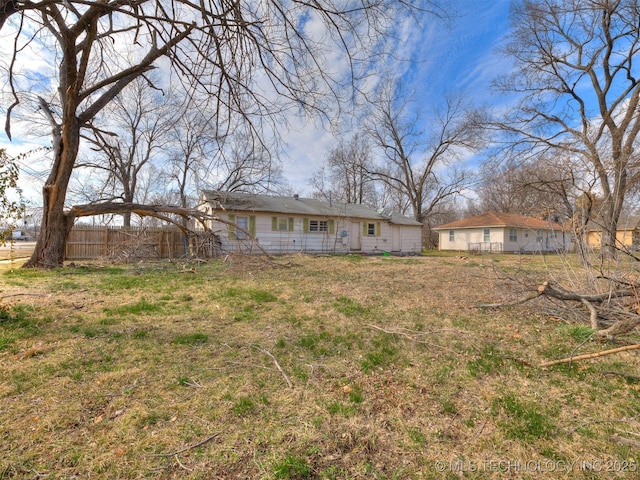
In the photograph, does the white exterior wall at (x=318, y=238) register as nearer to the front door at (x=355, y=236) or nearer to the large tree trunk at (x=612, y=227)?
the front door at (x=355, y=236)

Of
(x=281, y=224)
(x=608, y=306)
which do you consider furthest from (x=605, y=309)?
(x=281, y=224)

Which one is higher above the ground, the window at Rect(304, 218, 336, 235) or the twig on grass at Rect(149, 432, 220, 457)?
the window at Rect(304, 218, 336, 235)

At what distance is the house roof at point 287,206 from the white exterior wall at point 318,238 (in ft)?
1.20

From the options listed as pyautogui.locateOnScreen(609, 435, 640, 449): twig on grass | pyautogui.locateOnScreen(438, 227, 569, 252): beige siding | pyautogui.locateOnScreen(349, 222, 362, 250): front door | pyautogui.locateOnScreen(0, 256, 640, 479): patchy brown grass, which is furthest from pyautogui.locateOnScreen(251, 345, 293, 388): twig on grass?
pyautogui.locateOnScreen(438, 227, 569, 252): beige siding

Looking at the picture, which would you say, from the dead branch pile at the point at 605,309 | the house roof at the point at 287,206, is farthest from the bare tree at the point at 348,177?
the dead branch pile at the point at 605,309

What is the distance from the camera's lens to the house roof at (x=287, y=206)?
56.8 ft

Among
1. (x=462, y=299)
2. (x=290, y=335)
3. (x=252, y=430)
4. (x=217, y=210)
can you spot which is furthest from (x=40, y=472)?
(x=217, y=210)

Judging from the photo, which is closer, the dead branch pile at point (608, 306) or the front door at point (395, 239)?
the dead branch pile at point (608, 306)

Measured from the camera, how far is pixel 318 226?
1994cm

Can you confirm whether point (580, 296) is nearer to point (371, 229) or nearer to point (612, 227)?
point (612, 227)

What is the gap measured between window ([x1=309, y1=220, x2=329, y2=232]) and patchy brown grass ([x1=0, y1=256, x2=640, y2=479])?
1469 centimetres

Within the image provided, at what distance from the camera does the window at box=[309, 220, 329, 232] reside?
19734mm

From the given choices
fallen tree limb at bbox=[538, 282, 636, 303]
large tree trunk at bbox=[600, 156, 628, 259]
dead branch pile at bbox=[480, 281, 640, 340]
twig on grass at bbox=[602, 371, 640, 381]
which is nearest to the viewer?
twig on grass at bbox=[602, 371, 640, 381]

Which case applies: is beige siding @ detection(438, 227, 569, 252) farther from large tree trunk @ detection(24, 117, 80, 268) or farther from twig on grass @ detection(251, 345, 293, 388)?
large tree trunk @ detection(24, 117, 80, 268)
